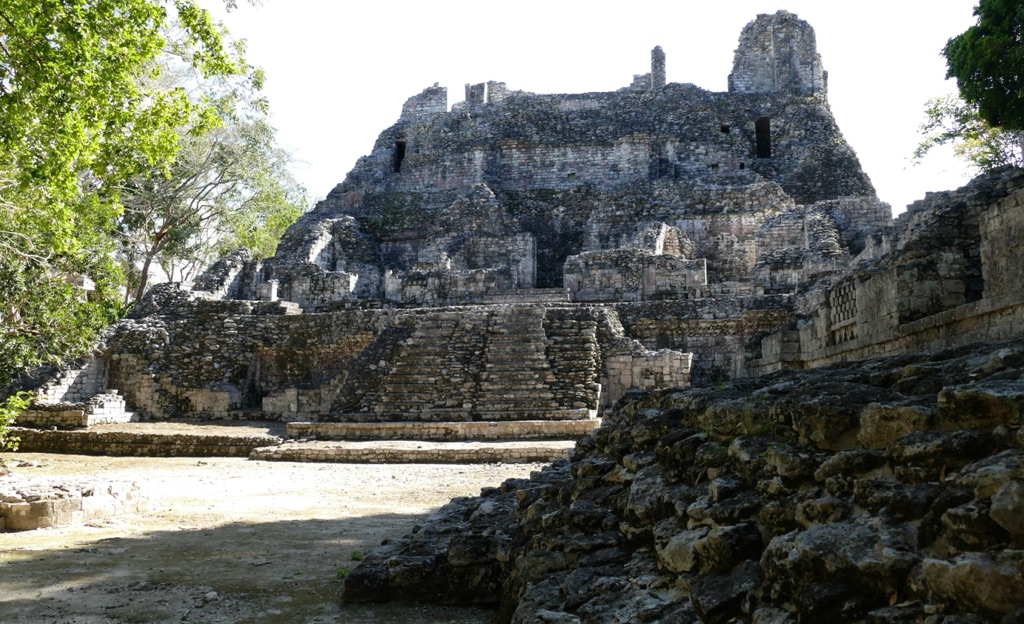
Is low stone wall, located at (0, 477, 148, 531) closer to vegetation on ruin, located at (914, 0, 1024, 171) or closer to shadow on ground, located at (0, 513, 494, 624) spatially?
shadow on ground, located at (0, 513, 494, 624)

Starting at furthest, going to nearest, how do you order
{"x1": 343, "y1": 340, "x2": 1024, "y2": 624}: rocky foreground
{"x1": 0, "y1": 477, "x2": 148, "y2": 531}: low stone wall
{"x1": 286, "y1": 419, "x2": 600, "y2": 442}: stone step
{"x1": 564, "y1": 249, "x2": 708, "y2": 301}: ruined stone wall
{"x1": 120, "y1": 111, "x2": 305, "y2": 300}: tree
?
{"x1": 120, "y1": 111, "x2": 305, "y2": 300}: tree, {"x1": 564, "y1": 249, "x2": 708, "y2": 301}: ruined stone wall, {"x1": 286, "y1": 419, "x2": 600, "y2": 442}: stone step, {"x1": 0, "y1": 477, "x2": 148, "y2": 531}: low stone wall, {"x1": 343, "y1": 340, "x2": 1024, "y2": 624}: rocky foreground

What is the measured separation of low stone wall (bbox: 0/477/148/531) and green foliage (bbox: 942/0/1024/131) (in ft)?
53.2

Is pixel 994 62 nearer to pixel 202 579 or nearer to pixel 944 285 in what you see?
pixel 944 285

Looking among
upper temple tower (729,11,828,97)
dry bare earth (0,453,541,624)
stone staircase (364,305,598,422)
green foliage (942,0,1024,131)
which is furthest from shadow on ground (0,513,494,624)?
upper temple tower (729,11,828,97)

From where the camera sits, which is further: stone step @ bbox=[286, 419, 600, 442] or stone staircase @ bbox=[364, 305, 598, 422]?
stone staircase @ bbox=[364, 305, 598, 422]

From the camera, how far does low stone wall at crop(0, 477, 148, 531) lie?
280 inches

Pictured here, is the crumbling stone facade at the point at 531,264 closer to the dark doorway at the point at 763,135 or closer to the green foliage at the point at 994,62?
the dark doorway at the point at 763,135

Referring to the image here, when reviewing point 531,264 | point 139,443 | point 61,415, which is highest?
point 531,264

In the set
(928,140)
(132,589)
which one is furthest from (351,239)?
(132,589)

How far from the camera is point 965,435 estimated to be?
2.35 meters

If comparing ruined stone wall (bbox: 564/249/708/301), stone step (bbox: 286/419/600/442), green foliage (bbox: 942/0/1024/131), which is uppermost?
green foliage (bbox: 942/0/1024/131)

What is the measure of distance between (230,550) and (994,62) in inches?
628

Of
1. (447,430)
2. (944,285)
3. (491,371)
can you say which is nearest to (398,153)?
(491,371)

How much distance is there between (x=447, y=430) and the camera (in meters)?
13.6
